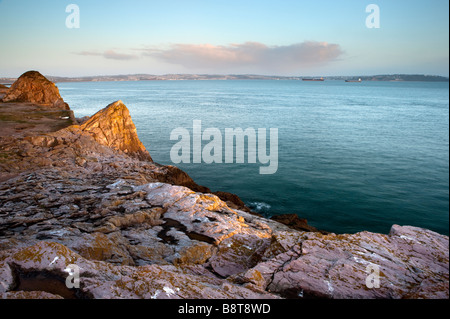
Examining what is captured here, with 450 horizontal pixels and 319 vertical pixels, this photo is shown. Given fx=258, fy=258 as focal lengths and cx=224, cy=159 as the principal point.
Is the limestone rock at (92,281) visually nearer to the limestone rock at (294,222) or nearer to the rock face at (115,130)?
the limestone rock at (294,222)

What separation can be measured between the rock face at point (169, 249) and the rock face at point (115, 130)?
858 centimetres

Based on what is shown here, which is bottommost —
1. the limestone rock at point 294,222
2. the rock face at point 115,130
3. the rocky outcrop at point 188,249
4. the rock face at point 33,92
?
the limestone rock at point 294,222

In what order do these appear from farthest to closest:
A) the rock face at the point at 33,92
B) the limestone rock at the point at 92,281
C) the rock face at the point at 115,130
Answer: the rock face at the point at 33,92 < the rock face at the point at 115,130 < the limestone rock at the point at 92,281

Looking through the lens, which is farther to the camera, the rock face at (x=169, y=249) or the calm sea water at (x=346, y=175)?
the calm sea water at (x=346, y=175)

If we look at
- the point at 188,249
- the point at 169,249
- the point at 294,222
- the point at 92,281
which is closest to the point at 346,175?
the point at 294,222

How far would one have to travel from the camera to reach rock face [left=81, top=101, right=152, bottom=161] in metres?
25.5

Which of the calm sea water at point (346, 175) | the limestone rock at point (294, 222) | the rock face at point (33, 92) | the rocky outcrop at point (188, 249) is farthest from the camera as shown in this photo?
the rock face at point (33, 92)

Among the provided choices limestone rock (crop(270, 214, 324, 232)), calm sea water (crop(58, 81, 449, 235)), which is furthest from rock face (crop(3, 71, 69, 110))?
limestone rock (crop(270, 214, 324, 232))

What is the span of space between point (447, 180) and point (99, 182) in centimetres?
3677

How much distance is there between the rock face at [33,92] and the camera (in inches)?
1394

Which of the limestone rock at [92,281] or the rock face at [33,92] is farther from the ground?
the rock face at [33,92]

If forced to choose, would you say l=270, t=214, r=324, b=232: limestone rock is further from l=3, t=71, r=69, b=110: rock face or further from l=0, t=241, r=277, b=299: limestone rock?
l=3, t=71, r=69, b=110: rock face

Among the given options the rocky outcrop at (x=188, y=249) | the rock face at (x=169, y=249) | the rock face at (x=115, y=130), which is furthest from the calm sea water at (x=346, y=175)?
the rocky outcrop at (x=188, y=249)
